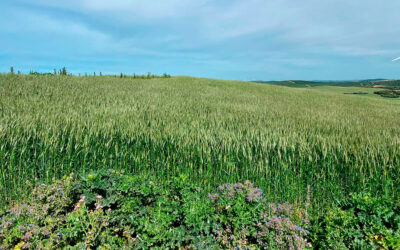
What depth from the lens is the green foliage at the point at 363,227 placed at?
7.64ft

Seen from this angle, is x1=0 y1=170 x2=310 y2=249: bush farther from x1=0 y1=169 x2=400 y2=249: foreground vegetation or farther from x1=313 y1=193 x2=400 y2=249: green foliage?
x1=313 y1=193 x2=400 y2=249: green foliage

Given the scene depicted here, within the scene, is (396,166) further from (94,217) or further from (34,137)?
(34,137)

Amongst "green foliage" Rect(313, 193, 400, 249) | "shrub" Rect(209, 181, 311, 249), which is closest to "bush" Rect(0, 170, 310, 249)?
"shrub" Rect(209, 181, 311, 249)

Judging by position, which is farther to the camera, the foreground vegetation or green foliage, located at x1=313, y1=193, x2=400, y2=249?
the foreground vegetation

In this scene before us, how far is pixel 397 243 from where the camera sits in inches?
87.4

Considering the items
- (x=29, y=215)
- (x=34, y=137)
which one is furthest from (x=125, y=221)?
(x=34, y=137)

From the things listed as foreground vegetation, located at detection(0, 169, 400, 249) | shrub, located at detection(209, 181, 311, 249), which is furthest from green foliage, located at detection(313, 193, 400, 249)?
shrub, located at detection(209, 181, 311, 249)

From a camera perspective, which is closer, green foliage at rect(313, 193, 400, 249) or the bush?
green foliage at rect(313, 193, 400, 249)

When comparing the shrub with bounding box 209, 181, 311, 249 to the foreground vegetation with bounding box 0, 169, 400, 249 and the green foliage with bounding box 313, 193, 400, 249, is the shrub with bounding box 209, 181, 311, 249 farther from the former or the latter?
the green foliage with bounding box 313, 193, 400, 249

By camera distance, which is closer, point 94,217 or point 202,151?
point 94,217

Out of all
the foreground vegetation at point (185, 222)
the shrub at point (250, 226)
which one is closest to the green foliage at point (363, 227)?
the foreground vegetation at point (185, 222)

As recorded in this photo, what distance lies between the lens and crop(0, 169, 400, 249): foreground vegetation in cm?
244

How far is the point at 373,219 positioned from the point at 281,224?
1.04 m

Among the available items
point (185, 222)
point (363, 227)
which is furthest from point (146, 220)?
point (363, 227)
